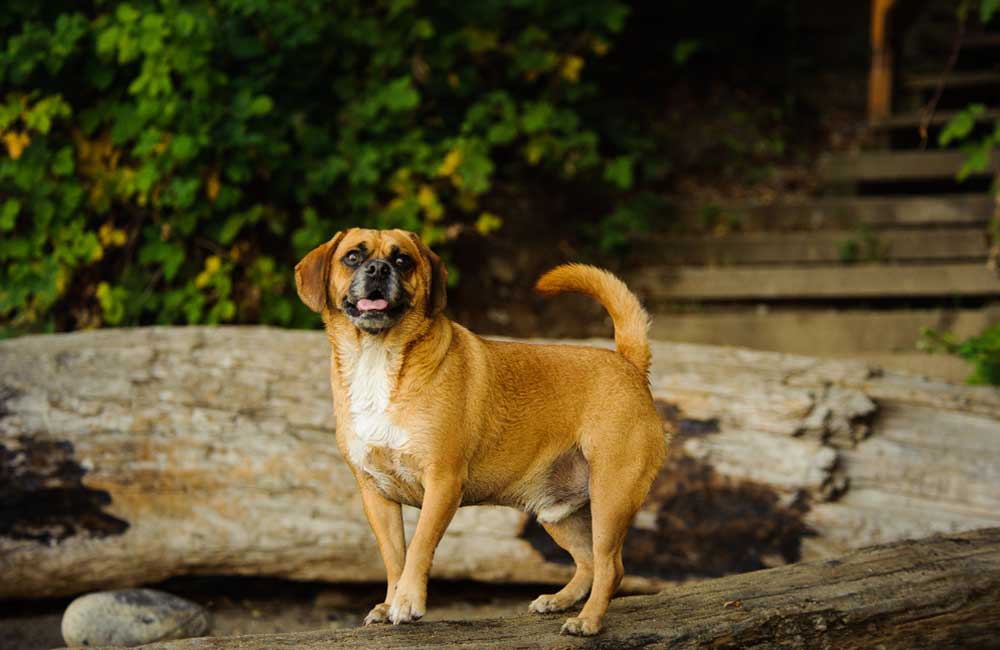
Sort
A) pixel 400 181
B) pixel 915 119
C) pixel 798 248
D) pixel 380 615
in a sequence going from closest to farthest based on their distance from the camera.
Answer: pixel 380 615, pixel 400 181, pixel 798 248, pixel 915 119

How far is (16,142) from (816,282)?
560cm

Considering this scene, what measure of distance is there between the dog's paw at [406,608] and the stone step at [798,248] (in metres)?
5.97

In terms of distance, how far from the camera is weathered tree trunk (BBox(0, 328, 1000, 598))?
4684 millimetres

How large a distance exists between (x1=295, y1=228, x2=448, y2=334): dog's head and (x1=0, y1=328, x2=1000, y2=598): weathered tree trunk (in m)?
2.31

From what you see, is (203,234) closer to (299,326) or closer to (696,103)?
(299,326)

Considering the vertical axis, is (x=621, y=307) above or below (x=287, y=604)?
above

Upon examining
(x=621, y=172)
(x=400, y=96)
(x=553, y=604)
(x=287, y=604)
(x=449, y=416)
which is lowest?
(x=287, y=604)

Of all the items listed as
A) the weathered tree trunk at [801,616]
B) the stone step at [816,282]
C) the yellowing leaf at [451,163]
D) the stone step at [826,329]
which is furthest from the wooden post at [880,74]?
the weathered tree trunk at [801,616]

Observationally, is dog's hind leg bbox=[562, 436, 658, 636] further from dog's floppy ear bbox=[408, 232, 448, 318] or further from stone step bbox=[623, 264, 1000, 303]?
stone step bbox=[623, 264, 1000, 303]

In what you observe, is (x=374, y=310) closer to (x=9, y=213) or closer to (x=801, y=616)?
(x=801, y=616)

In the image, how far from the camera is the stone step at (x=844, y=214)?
8445 millimetres

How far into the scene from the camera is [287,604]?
5.12 m

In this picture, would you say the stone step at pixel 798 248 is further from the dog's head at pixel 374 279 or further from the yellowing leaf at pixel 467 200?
the dog's head at pixel 374 279

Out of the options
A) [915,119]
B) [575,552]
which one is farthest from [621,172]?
[575,552]
